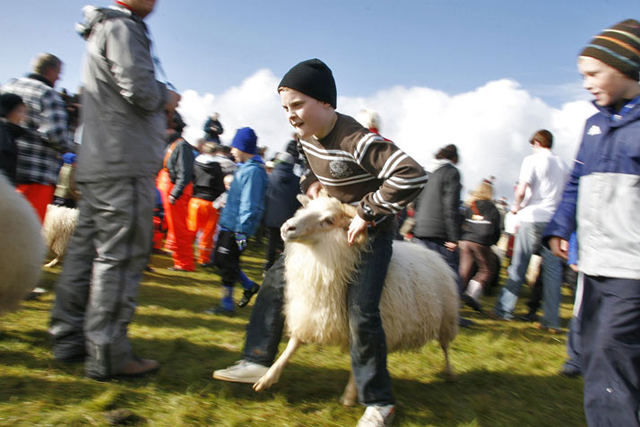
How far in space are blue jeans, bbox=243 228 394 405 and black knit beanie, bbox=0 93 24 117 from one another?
302cm

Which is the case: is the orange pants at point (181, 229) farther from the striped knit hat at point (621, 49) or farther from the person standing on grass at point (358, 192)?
the striped knit hat at point (621, 49)

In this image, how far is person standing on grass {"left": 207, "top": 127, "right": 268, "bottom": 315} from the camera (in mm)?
4984

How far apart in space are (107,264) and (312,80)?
64.6 inches

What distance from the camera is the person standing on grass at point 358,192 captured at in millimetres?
2439

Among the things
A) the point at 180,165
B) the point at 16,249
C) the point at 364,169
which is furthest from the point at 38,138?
the point at 364,169

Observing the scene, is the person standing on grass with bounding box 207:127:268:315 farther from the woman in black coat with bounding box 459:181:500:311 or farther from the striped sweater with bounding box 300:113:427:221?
the woman in black coat with bounding box 459:181:500:311

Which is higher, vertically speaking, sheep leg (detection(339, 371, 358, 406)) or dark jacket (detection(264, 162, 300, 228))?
dark jacket (detection(264, 162, 300, 228))

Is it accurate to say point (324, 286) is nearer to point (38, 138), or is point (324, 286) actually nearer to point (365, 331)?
point (365, 331)

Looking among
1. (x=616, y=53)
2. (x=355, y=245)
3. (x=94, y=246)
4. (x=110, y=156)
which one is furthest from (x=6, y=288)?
(x=616, y=53)

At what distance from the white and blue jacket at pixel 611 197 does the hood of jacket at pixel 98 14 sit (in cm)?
279

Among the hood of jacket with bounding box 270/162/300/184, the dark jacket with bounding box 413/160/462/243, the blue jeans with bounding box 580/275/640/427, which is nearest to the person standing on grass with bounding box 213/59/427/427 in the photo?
the blue jeans with bounding box 580/275/640/427

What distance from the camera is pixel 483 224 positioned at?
6.82 m

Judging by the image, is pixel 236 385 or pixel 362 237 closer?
pixel 362 237

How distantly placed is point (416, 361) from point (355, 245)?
69.7 inches
